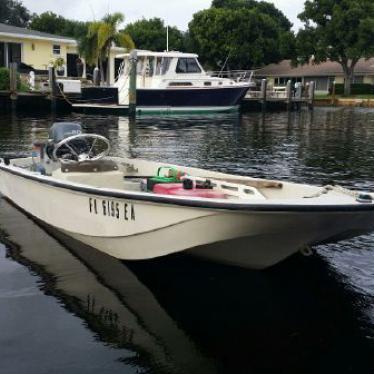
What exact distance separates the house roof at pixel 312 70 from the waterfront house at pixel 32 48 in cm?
2578

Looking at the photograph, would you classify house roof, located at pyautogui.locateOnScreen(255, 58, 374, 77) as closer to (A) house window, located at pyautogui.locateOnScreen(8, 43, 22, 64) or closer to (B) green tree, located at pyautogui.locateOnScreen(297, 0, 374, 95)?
(B) green tree, located at pyautogui.locateOnScreen(297, 0, 374, 95)

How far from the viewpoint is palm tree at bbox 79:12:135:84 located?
146 ft

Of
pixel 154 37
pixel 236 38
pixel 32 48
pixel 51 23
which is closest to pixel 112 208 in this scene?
pixel 32 48

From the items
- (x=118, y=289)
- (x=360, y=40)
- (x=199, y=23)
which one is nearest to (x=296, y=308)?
(x=118, y=289)

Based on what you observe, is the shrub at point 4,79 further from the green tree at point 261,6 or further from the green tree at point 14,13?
the green tree at point 14,13

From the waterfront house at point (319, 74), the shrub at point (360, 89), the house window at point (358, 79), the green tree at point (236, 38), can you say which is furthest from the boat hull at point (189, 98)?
the house window at point (358, 79)

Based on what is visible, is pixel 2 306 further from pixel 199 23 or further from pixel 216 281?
pixel 199 23

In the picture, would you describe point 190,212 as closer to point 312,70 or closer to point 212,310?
point 212,310

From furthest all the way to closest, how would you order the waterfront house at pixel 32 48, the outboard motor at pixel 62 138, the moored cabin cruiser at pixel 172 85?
the waterfront house at pixel 32 48
the moored cabin cruiser at pixel 172 85
the outboard motor at pixel 62 138

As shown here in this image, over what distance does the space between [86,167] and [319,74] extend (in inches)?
2521

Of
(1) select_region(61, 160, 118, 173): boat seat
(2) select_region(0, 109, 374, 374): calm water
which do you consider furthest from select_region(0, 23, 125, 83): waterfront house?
(1) select_region(61, 160, 118, 173): boat seat

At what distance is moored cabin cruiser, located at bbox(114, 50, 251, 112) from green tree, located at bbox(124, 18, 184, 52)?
3206cm

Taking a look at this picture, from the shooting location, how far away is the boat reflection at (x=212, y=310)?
4996 millimetres

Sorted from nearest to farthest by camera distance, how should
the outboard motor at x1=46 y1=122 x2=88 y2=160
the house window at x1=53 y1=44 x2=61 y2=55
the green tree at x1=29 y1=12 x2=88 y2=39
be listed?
1. the outboard motor at x1=46 y1=122 x2=88 y2=160
2. the house window at x1=53 y1=44 x2=61 y2=55
3. the green tree at x1=29 y1=12 x2=88 y2=39
